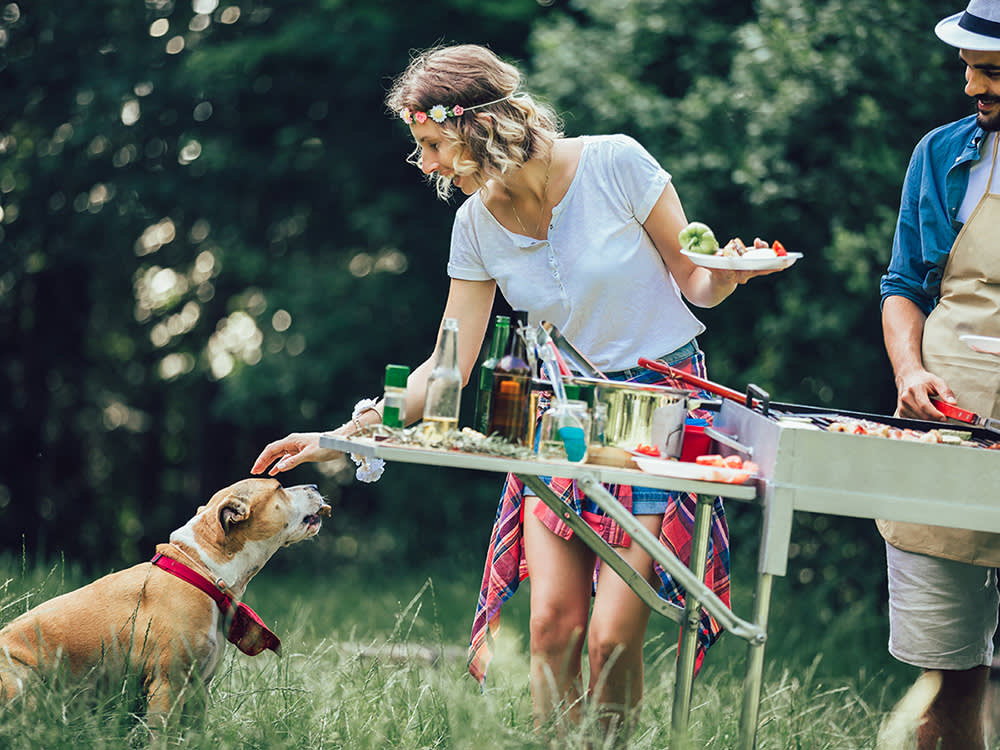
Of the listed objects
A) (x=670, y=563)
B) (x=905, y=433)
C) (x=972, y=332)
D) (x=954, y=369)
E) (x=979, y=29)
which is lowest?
(x=670, y=563)

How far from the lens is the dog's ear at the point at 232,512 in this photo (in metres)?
3.43

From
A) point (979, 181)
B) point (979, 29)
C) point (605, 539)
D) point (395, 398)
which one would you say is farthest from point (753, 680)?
point (979, 29)

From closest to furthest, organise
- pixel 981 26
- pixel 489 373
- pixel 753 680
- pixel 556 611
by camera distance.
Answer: pixel 753 680 < pixel 489 373 < pixel 981 26 < pixel 556 611

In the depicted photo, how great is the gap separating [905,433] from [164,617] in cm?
208

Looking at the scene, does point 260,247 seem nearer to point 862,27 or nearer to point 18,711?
point 862,27

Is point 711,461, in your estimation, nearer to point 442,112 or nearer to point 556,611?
point 556,611

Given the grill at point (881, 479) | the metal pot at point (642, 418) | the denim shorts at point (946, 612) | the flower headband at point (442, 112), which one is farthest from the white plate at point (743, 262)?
the denim shorts at point (946, 612)

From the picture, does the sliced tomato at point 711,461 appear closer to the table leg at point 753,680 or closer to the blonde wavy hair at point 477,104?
the table leg at point 753,680

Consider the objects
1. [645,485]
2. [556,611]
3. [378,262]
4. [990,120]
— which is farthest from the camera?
[378,262]

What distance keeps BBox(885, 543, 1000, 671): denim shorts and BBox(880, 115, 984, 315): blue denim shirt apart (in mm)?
740

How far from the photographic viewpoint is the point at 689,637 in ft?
9.62

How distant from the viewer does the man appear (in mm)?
3004

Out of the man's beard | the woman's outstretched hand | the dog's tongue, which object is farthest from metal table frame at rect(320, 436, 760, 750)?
the man's beard

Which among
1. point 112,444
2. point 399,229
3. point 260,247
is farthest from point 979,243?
point 112,444
